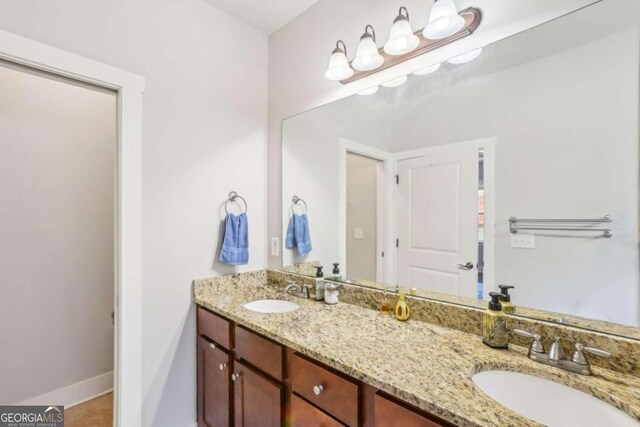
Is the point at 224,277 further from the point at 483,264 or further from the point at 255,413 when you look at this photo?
the point at 483,264

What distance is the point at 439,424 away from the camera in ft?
2.45

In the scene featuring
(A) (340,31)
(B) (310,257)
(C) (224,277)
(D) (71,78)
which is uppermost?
(A) (340,31)

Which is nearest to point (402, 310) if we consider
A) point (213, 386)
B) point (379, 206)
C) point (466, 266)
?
point (466, 266)

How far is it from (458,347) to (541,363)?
0.78 feet

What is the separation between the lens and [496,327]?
1053 mm

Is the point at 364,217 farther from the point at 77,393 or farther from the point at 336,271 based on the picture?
the point at 77,393

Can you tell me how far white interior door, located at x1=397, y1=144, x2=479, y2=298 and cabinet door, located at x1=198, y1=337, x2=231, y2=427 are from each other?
3.34 ft

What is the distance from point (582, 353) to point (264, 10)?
228 cm

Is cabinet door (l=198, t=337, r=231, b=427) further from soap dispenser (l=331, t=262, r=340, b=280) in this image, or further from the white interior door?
the white interior door

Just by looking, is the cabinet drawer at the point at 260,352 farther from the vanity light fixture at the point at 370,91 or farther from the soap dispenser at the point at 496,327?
the vanity light fixture at the point at 370,91

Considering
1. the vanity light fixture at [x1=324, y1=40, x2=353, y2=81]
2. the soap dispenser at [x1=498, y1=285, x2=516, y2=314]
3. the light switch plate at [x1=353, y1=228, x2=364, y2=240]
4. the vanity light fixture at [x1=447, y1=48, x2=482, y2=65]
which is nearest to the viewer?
the soap dispenser at [x1=498, y1=285, x2=516, y2=314]

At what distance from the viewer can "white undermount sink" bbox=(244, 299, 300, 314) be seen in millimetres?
1671

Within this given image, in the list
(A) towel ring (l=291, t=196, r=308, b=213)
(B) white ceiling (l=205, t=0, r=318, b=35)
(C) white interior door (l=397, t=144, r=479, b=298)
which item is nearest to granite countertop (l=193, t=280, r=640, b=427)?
(C) white interior door (l=397, t=144, r=479, b=298)

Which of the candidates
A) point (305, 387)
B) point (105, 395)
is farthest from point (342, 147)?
point (105, 395)
